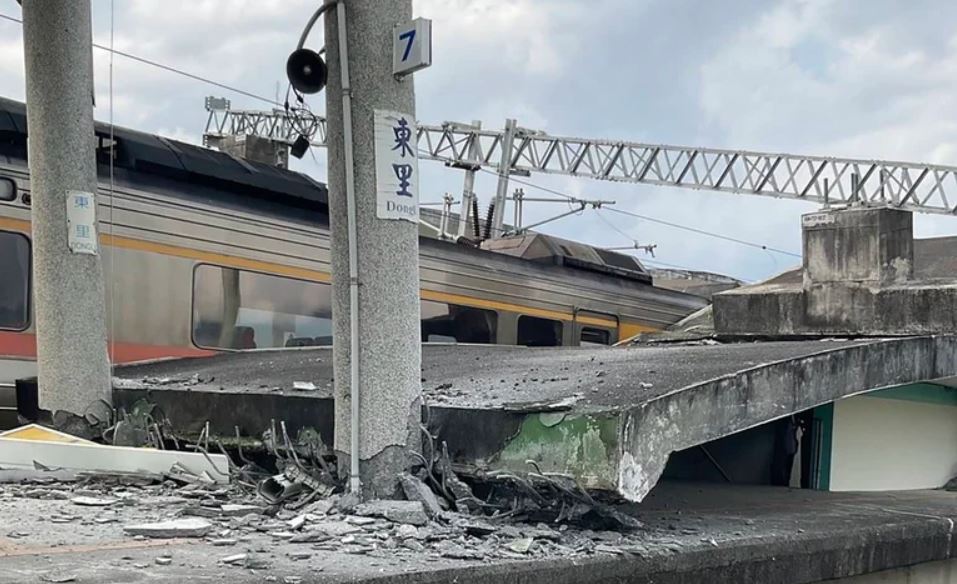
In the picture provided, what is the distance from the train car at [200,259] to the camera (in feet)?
26.8

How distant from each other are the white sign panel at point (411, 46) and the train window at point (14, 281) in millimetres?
4753

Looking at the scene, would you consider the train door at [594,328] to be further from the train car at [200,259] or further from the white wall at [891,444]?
the white wall at [891,444]

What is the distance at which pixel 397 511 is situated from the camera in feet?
13.9

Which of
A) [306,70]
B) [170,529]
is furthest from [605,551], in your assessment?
[306,70]

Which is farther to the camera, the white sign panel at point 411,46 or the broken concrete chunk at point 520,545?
the white sign panel at point 411,46

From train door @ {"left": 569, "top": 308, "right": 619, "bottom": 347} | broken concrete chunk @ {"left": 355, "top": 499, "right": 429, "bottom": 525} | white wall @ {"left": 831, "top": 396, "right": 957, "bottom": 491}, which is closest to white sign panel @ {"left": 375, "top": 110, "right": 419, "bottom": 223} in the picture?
broken concrete chunk @ {"left": 355, "top": 499, "right": 429, "bottom": 525}

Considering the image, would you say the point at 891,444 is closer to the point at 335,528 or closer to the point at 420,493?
the point at 420,493

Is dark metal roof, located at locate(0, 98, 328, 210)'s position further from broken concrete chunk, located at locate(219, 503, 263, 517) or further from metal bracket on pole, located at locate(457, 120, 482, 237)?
metal bracket on pole, located at locate(457, 120, 482, 237)

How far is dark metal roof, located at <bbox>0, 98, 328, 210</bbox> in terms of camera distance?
830cm

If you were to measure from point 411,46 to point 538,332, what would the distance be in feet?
27.6

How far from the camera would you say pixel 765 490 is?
7047mm

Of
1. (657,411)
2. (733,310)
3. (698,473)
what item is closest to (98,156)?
(698,473)

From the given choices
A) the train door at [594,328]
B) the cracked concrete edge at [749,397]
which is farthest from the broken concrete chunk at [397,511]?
the train door at [594,328]

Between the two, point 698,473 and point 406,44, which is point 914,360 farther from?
point 406,44
